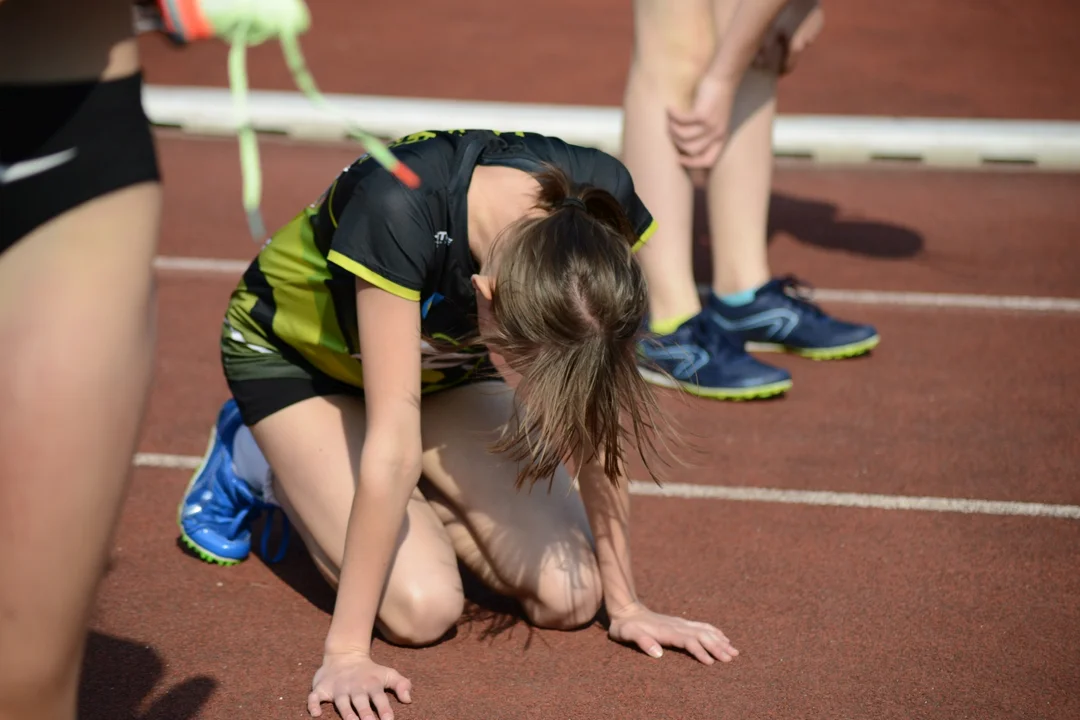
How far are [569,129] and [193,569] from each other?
4213mm

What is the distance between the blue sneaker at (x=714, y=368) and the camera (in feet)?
13.0

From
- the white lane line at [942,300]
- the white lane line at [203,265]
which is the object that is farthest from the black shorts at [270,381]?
the white lane line at [203,265]

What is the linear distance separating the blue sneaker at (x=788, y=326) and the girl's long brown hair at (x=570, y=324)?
1.89 metres

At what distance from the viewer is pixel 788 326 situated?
4.24m

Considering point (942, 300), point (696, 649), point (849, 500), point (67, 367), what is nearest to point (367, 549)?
point (696, 649)

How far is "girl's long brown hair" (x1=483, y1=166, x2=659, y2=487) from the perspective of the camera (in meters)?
2.25

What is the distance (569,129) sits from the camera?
6660 millimetres

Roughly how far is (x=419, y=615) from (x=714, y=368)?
5.67 ft

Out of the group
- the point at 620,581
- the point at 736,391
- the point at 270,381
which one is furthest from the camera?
the point at 736,391

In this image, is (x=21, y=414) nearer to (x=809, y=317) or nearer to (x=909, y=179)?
(x=809, y=317)

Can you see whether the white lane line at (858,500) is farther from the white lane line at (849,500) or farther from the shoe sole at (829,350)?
the shoe sole at (829,350)

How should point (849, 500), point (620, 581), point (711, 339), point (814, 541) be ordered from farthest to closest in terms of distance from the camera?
point (711, 339), point (849, 500), point (814, 541), point (620, 581)

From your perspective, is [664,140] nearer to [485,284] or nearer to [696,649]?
[485,284]

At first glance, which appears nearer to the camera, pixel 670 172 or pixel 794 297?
pixel 670 172
